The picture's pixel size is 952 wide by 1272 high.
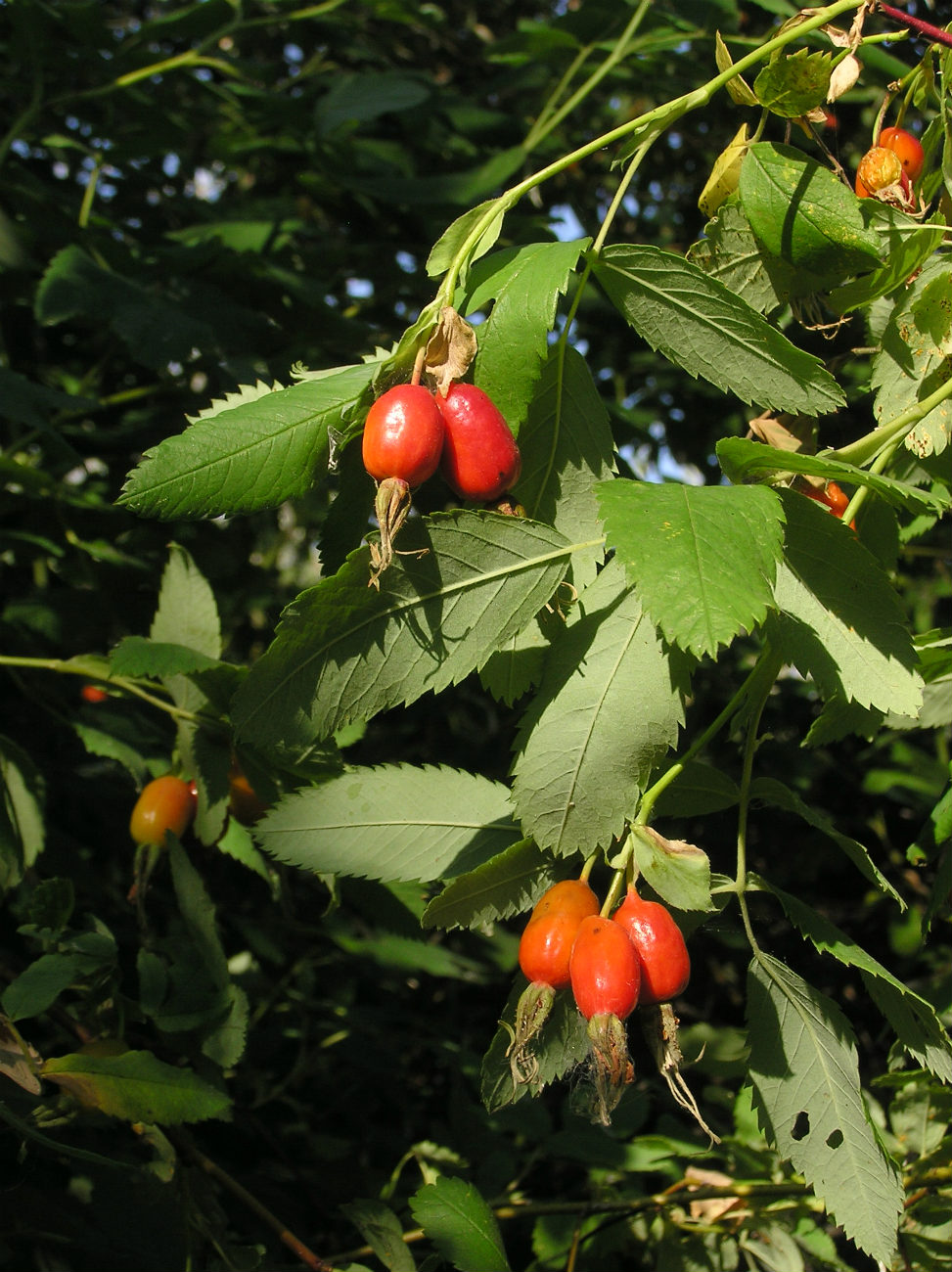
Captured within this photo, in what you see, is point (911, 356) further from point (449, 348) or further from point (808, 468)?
point (449, 348)

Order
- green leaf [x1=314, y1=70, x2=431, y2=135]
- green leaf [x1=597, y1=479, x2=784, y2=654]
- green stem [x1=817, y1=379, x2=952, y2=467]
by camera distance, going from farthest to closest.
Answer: green leaf [x1=314, y1=70, x2=431, y2=135], green stem [x1=817, y1=379, x2=952, y2=467], green leaf [x1=597, y1=479, x2=784, y2=654]

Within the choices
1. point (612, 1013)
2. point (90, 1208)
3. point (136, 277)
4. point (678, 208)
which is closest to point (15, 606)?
point (136, 277)

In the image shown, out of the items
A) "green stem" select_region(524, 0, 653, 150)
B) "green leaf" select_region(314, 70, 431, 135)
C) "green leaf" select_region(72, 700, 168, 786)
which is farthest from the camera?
"green leaf" select_region(314, 70, 431, 135)

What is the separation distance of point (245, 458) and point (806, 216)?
21.2 inches

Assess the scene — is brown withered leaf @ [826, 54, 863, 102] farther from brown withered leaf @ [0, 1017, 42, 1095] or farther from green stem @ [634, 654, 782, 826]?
brown withered leaf @ [0, 1017, 42, 1095]

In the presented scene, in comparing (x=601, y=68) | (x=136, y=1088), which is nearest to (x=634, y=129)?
(x=136, y=1088)

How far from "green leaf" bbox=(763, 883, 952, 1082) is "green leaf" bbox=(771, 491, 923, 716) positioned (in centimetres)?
23

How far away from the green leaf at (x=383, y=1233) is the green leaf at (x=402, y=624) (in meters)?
0.66

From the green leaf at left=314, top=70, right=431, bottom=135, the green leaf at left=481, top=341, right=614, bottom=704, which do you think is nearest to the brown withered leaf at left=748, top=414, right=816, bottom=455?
the green leaf at left=481, top=341, right=614, bottom=704

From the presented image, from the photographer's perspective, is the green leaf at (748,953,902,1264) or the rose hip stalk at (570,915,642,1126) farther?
the green leaf at (748,953,902,1264)

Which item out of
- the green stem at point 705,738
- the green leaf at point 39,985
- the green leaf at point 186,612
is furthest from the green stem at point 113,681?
the green stem at point 705,738

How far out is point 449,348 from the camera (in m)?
0.85

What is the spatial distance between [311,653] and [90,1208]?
0.96m

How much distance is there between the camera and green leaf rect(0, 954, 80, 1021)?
109cm
